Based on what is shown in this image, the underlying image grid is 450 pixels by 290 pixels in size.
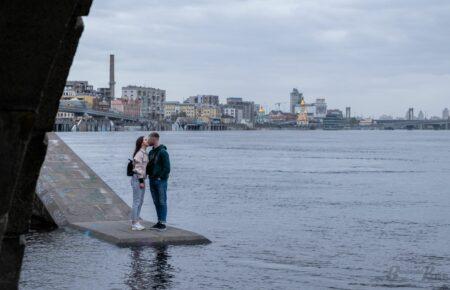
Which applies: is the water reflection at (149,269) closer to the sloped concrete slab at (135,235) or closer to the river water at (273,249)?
the river water at (273,249)

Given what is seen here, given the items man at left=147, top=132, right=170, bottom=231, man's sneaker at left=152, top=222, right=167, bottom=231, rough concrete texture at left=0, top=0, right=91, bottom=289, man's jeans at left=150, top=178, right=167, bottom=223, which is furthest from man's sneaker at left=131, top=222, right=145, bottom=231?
rough concrete texture at left=0, top=0, right=91, bottom=289

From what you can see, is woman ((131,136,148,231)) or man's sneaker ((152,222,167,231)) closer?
woman ((131,136,148,231))

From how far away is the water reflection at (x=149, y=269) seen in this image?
36.1 feet

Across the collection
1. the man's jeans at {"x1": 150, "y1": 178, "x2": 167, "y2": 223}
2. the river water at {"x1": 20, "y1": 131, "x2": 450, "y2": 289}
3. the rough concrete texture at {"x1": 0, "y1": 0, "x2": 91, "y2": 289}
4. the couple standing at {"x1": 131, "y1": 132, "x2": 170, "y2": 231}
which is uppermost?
the rough concrete texture at {"x1": 0, "y1": 0, "x2": 91, "y2": 289}

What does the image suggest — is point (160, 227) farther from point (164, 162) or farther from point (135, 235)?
point (164, 162)

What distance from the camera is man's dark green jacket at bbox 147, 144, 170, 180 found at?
586 inches

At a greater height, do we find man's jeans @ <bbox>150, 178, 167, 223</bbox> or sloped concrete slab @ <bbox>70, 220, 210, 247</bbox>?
man's jeans @ <bbox>150, 178, 167, 223</bbox>

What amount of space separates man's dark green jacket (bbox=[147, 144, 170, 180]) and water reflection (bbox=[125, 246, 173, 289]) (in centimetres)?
140

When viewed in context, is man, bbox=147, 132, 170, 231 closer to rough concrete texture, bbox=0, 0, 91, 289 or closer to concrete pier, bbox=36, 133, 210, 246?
concrete pier, bbox=36, 133, 210, 246

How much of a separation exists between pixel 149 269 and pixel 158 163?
3.21m

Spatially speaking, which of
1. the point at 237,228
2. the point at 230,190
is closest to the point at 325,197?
the point at 230,190

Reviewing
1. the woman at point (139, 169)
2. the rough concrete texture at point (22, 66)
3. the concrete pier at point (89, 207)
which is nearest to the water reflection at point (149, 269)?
the concrete pier at point (89, 207)

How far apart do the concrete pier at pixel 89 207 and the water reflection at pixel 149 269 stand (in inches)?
26.6

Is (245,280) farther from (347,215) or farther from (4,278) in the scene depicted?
(347,215)
